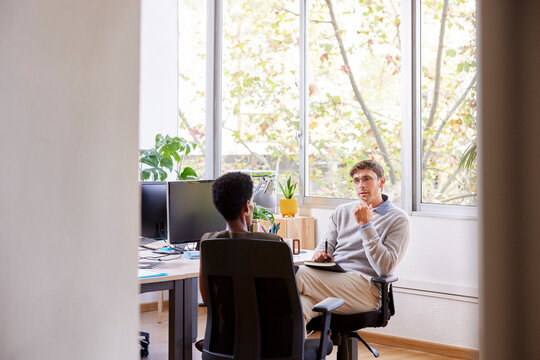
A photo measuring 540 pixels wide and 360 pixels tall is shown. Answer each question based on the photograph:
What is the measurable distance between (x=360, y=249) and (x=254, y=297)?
4.35ft

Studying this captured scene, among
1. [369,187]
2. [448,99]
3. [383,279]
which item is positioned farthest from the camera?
[448,99]

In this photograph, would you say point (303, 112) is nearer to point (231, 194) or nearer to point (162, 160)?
point (162, 160)

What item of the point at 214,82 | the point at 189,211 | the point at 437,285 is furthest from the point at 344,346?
the point at 214,82

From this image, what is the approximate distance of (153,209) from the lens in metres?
3.83

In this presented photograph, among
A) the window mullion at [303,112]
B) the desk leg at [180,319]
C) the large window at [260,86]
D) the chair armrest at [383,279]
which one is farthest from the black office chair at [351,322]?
the large window at [260,86]

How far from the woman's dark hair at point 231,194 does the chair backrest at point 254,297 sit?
0.29 metres

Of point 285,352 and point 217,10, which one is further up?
point 217,10

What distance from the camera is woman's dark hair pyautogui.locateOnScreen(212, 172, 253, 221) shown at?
2.76m

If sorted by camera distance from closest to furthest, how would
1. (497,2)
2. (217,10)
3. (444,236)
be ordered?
(497,2) → (444,236) → (217,10)

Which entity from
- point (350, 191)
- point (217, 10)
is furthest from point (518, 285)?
point (217, 10)

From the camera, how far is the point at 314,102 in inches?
203

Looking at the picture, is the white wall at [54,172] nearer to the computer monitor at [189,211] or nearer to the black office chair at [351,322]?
the black office chair at [351,322]

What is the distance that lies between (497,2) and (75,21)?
2.81 feet

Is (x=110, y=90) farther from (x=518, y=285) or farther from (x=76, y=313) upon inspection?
(x=518, y=285)
